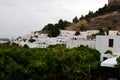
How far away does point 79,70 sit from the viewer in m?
30.5

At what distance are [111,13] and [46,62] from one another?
86.8 m

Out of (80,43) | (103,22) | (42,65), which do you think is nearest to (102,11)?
(103,22)

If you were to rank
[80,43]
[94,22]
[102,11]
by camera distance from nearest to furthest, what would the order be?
[80,43] < [94,22] < [102,11]

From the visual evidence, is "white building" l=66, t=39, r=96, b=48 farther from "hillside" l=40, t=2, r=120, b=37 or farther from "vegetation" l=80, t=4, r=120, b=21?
"vegetation" l=80, t=4, r=120, b=21

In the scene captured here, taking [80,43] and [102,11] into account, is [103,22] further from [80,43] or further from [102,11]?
[80,43]

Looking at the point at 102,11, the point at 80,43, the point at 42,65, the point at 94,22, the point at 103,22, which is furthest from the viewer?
the point at 102,11

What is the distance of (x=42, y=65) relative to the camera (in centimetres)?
2750

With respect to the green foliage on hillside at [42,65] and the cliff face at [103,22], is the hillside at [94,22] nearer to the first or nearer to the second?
the cliff face at [103,22]

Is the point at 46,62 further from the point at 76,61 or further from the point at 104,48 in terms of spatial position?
the point at 104,48

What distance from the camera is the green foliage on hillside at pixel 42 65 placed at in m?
26.5

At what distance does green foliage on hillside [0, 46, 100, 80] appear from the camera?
26.5 metres

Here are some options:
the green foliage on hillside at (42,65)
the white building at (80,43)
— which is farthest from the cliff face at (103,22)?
the green foliage on hillside at (42,65)

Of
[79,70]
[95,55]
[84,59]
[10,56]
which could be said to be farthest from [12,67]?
[95,55]

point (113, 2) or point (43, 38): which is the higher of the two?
point (113, 2)
